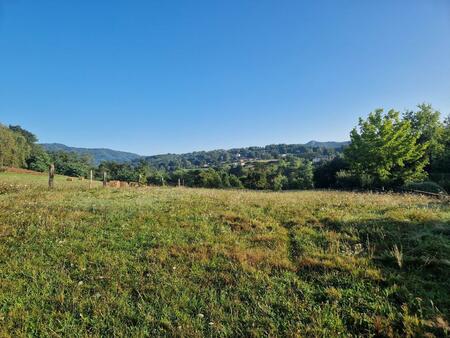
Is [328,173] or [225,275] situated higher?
[328,173]

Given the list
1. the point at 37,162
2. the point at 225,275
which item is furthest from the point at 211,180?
the point at 225,275

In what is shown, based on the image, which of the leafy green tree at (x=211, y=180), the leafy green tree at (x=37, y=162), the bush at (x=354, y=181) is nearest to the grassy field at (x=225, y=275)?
the bush at (x=354, y=181)

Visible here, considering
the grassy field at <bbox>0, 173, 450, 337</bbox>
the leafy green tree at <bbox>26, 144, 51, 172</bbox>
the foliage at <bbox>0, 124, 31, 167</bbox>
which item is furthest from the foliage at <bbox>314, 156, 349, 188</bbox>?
the leafy green tree at <bbox>26, 144, 51, 172</bbox>

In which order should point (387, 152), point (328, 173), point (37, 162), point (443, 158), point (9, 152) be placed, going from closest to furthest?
point (387, 152)
point (443, 158)
point (328, 173)
point (9, 152)
point (37, 162)

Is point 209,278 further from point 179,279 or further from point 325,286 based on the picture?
point 325,286

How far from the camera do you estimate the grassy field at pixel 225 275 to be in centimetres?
386

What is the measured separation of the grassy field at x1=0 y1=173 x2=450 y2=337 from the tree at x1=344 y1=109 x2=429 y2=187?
29.2 metres

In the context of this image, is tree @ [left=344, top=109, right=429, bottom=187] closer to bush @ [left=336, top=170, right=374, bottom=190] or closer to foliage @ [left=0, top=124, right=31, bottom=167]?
bush @ [left=336, top=170, right=374, bottom=190]

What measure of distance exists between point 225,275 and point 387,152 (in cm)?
3639

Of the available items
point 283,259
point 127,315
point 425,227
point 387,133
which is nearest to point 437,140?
point 387,133

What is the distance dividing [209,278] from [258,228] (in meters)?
3.31

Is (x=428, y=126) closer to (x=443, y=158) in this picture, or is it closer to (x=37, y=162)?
(x=443, y=158)

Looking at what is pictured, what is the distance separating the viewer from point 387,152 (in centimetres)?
3419

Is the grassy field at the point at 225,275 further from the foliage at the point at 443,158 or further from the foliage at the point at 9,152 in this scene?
the foliage at the point at 9,152
